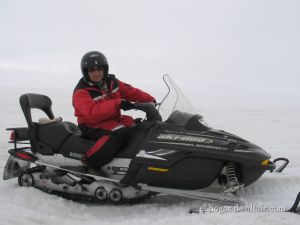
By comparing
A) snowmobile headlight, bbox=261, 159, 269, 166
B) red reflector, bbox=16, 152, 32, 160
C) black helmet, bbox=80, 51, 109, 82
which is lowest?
red reflector, bbox=16, 152, 32, 160

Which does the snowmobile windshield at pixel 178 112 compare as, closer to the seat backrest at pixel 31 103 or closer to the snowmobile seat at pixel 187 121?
the snowmobile seat at pixel 187 121

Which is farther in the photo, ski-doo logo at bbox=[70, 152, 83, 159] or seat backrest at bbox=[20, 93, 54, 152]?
seat backrest at bbox=[20, 93, 54, 152]

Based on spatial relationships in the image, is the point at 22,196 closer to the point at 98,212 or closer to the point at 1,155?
the point at 98,212

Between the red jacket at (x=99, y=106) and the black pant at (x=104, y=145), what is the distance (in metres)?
0.06

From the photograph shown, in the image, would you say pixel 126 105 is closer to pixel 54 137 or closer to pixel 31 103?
pixel 54 137

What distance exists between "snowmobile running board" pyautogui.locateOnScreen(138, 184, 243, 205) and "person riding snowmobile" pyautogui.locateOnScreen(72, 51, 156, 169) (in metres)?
0.51

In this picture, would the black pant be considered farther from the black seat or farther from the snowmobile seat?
the snowmobile seat

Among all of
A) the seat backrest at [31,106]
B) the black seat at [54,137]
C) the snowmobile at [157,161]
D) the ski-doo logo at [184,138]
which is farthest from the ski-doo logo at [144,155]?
the seat backrest at [31,106]

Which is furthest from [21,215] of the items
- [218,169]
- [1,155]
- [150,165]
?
[1,155]

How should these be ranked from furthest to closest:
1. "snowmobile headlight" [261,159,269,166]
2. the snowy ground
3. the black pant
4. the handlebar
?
1. the black pant
2. the handlebar
3. "snowmobile headlight" [261,159,269,166]
4. the snowy ground

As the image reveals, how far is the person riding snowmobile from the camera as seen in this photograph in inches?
149

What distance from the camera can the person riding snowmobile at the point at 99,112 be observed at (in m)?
3.78

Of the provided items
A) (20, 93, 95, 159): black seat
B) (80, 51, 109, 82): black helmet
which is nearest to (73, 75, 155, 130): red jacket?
(80, 51, 109, 82): black helmet

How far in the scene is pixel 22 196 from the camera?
3.99 m
